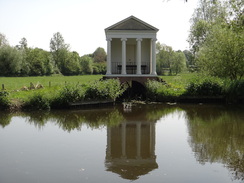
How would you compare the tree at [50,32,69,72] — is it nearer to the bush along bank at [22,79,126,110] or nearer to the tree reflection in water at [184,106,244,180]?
the bush along bank at [22,79,126,110]

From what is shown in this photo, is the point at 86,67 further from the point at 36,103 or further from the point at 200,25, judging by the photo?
the point at 36,103

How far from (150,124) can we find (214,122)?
3.57 m

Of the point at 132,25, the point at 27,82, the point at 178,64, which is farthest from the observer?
the point at 178,64

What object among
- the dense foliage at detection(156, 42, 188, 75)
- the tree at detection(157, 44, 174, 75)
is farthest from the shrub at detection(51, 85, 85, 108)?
the tree at detection(157, 44, 174, 75)

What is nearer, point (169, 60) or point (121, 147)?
point (121, 147)

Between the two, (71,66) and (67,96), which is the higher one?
(71,66)

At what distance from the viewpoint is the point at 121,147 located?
1041 cm

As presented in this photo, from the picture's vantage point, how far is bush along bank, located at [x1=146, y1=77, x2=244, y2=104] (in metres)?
22.1

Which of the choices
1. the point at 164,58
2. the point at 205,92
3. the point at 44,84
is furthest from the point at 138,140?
the point at 164,58

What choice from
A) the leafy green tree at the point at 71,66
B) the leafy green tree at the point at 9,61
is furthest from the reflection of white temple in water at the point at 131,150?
the leafy green tree at the point at 71,66

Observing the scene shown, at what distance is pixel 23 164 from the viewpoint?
862 centimetres

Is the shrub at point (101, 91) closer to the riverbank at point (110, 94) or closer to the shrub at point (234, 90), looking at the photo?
the riverbank at point (110, 94)

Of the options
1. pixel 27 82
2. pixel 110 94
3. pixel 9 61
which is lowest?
pixel 110 94

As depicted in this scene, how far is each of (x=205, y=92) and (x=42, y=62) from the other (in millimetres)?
51021
